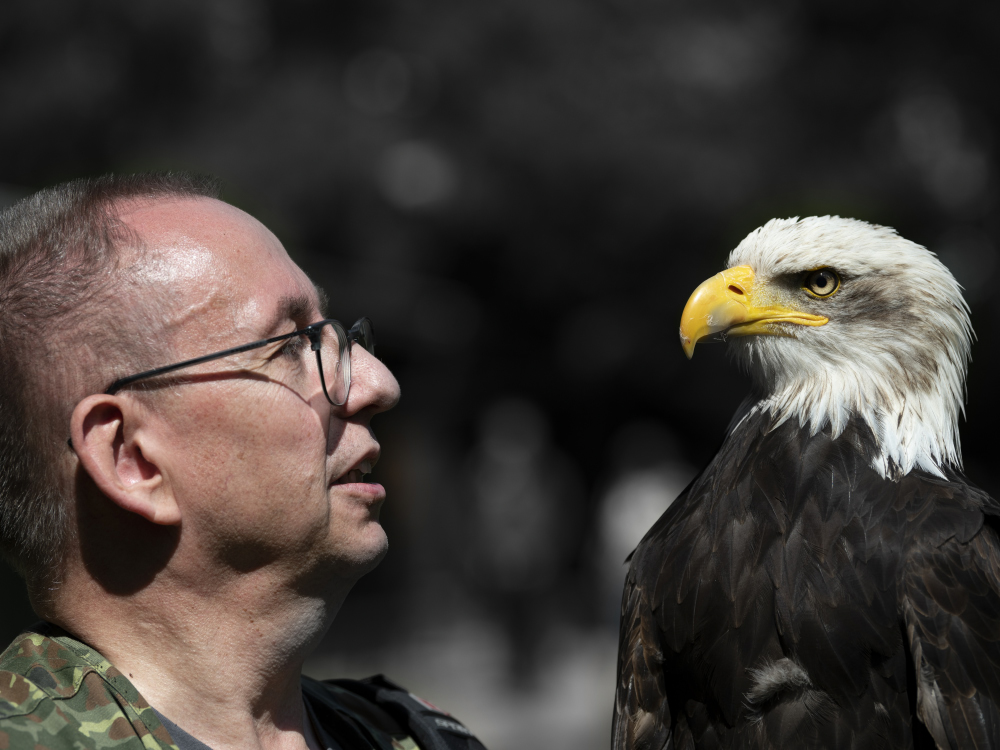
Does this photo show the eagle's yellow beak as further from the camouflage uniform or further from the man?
the camouflage uniform

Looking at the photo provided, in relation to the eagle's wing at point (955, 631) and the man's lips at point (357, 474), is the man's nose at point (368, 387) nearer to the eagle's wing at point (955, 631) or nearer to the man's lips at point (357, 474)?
the man's lips at point (357, 474)

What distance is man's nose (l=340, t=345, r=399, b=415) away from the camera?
2.08m

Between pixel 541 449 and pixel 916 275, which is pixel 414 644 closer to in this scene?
pixel 541 449

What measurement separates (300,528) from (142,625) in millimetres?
348

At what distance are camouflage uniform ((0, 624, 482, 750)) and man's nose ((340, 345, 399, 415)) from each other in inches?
26.9

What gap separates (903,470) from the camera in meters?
2.58

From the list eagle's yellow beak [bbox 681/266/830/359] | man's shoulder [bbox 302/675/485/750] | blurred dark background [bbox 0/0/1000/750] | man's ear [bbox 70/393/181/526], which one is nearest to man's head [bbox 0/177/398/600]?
man's ear [bbox 70/393/181/526]

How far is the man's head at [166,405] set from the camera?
1.81 m

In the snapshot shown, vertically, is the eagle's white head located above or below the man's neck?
above

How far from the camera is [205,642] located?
1.89 meters

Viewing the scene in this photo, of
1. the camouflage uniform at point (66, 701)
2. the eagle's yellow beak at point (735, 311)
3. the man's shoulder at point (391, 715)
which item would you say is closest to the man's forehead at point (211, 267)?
the camouflage uniform at point (66, 701)

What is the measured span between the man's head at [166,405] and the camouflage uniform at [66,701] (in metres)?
0.17

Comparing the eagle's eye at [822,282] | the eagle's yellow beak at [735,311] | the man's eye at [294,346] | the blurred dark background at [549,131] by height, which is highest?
the blurred dark background at [549,131]

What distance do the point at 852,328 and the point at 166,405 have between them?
→ 6.26 ft
